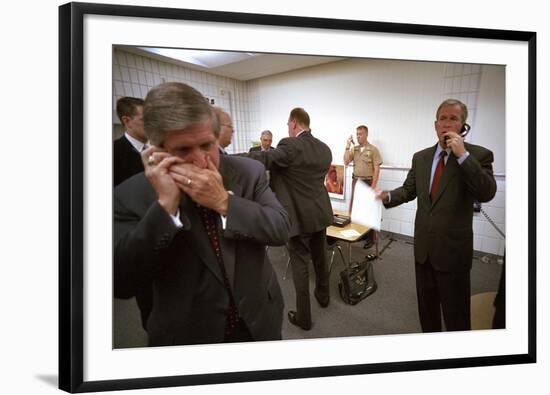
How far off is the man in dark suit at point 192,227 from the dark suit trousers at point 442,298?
2.06 feet

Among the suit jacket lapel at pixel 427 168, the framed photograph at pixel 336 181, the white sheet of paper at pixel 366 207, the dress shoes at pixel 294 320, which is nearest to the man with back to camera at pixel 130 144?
the dress shoes at pixel 294 320

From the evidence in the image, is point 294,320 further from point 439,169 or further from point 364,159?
point 439,169

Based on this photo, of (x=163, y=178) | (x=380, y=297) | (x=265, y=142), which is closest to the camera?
(x=163, y=178)

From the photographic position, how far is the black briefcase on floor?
128cm

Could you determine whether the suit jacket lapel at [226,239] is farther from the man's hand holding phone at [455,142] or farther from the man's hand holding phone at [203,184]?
the man's hand holding phone at [455,142]

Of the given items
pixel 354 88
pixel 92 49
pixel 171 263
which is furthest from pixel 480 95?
pixel 92 49

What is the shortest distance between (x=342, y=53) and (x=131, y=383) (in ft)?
4.53

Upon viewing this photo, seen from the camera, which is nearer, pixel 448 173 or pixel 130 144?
pixel 130 144

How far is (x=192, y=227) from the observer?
1.13 m

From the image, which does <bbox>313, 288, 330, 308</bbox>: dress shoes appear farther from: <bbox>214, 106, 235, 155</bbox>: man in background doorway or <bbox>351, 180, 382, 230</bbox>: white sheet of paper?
<bbox>214, 106, 235, 155</bbox>: man in background doorway

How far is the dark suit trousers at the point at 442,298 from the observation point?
4.45ft

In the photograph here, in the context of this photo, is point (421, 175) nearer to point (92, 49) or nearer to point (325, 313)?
point (325, 313)

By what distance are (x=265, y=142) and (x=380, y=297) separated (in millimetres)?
729

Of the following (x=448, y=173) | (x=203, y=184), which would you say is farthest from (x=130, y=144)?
(x=448, y=173)
